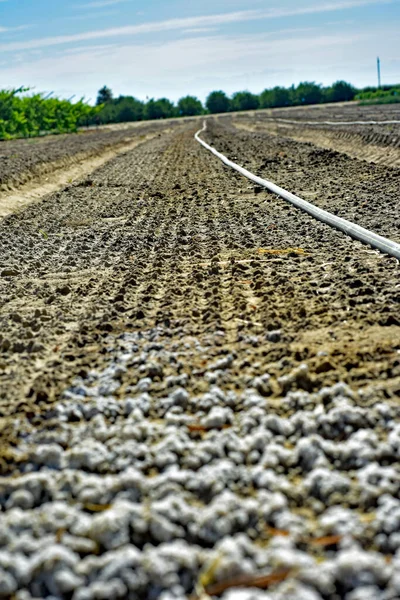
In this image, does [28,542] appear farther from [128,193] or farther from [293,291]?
[128,193]

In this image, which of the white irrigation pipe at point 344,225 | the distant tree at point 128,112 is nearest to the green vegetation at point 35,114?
the distant tree at point 128,112

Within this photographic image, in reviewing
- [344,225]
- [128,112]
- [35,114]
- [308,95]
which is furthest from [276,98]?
[344,225]

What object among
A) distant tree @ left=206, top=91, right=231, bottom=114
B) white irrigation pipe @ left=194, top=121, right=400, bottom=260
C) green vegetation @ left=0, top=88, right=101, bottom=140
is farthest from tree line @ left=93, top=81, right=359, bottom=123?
white irrigation pipe @ left=194, top=121, right=400, bottom=260

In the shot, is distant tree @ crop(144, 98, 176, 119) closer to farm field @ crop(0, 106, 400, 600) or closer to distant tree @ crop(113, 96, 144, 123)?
distant tree @ crop(113, 96, 144, 123)

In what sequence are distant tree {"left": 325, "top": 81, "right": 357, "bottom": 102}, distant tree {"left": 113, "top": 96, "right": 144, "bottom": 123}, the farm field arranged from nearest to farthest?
the farm field → distant tree {"left": 113, "top": 96, "right": 144, "bottom": 123} → distant tree {"left": 325, "top": 81, "right": 357, "bottom": 102}

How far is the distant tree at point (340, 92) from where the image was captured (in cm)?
11188

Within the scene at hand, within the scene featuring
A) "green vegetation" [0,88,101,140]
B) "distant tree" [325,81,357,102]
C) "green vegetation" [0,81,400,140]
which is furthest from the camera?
"distant tree" [325,81,357,102]

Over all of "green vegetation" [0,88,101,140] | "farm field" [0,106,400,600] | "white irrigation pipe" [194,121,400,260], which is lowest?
"farm field" [0,106,400,600]

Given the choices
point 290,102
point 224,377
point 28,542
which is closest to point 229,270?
point 224,377

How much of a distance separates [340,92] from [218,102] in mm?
19812

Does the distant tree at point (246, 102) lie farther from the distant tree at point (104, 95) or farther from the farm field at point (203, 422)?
the farm field at point (203, 422)

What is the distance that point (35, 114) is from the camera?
245ft

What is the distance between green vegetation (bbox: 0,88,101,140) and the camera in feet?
218

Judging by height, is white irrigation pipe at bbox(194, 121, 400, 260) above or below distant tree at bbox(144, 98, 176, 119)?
below
